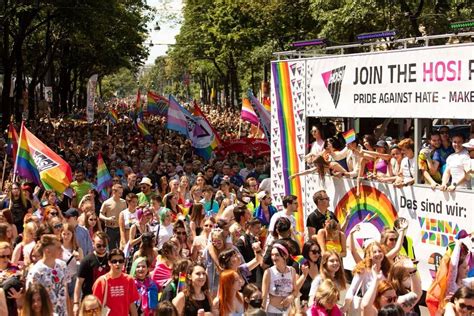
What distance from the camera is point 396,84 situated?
12078 mm

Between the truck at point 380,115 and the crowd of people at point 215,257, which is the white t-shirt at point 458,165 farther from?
the truck at point 380,115

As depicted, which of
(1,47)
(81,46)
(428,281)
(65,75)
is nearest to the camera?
(428,281)

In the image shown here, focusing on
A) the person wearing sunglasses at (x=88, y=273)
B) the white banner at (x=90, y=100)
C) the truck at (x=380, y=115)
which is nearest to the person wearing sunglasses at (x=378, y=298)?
the person wearing sunglasses at (x=88, y=273)

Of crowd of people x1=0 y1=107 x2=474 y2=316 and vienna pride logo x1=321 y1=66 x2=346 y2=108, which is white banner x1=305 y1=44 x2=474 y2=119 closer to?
vienna pride logo x1=321 y1=66 x2=346 y2=108

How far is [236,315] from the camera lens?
7.91 m

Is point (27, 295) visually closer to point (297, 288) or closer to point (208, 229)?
point (297, 288)

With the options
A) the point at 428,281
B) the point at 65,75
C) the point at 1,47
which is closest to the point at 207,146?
the point at 428,281

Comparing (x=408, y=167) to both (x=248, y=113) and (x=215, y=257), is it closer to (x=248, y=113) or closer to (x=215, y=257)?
(x=215, y=257)

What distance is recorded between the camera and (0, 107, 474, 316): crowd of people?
25.1 feet

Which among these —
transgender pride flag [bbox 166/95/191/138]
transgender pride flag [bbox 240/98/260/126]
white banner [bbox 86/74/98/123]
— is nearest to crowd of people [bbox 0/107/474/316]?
transgender pride flag [bbox 166/95/191/138]

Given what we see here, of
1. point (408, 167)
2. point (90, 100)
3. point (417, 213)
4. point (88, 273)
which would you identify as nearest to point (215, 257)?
point (88, 273)

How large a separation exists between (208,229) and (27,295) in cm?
360

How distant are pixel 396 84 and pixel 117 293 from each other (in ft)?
18.1

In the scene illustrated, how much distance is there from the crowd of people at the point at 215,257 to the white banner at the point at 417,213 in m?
0.19
